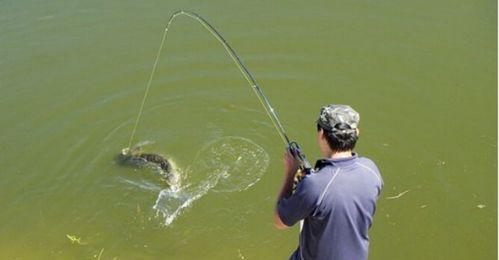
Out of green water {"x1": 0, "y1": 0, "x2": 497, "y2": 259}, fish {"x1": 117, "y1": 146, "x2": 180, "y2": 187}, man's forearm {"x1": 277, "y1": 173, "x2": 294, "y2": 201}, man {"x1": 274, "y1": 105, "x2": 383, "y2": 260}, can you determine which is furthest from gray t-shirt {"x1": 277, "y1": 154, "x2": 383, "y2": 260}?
fish {"x1": 117, "y1": 146, "x2": 180, "y2": 187}

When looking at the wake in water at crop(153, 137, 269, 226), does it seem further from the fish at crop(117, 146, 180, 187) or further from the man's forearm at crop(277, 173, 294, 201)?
the man's forearm at crop(277, 173, 294, 201)

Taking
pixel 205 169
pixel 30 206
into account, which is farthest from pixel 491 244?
pixel 30 206

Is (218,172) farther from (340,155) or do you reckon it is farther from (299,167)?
(340,155)

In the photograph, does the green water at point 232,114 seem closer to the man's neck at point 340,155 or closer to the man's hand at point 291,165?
the man's hand at point 291,165

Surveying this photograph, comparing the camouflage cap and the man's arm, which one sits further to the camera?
the man's arm

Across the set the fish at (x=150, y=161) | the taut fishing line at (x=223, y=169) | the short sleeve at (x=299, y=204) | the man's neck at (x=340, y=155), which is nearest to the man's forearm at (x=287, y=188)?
the short sleeve at (x=299, y=204)

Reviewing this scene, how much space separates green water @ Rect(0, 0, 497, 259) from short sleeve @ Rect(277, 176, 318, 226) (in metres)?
2.60

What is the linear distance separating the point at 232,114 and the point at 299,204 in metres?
4.90

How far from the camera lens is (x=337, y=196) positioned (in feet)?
11.2

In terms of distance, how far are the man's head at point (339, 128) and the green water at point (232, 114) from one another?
2.88m

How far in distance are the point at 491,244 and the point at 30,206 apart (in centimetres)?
562

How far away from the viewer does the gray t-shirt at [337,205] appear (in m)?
3.44

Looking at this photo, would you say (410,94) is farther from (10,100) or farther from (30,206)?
(10,100)

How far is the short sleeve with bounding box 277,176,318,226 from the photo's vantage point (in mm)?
3445
